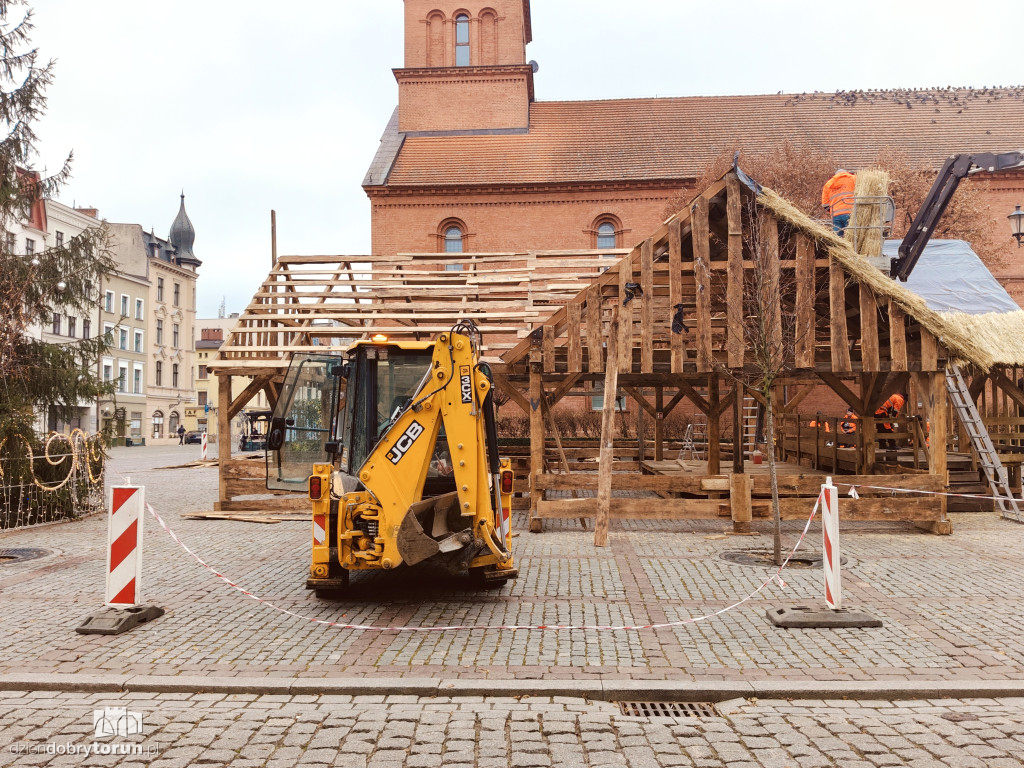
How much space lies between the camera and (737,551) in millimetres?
10055

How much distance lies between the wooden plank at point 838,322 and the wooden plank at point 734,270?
1.36 meters

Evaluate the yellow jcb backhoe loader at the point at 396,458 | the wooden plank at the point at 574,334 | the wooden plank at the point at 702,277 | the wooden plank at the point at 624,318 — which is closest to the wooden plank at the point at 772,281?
the wooden plank at the point at 702,277

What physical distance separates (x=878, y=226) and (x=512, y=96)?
25355mm

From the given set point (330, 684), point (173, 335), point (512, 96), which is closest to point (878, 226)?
point (330, 684)

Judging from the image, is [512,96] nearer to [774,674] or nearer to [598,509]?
[598,509]

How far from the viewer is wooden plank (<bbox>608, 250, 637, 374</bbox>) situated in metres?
11.7

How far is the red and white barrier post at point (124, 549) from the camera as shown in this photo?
21.4 feet

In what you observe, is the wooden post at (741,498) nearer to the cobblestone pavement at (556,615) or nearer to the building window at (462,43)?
the cobblestone pavement at (556,615)

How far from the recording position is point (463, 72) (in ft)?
114

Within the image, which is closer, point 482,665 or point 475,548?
point 482,665

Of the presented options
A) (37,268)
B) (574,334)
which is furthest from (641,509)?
(37,268)

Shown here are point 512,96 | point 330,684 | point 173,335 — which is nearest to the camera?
point 330,684

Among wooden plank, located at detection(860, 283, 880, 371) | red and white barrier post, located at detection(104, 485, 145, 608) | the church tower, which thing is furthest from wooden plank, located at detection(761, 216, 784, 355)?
the church tower

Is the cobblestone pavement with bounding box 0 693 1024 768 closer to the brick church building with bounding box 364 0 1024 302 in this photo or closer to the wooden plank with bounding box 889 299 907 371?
the wooden plank with bounding box 889 299 907 371
